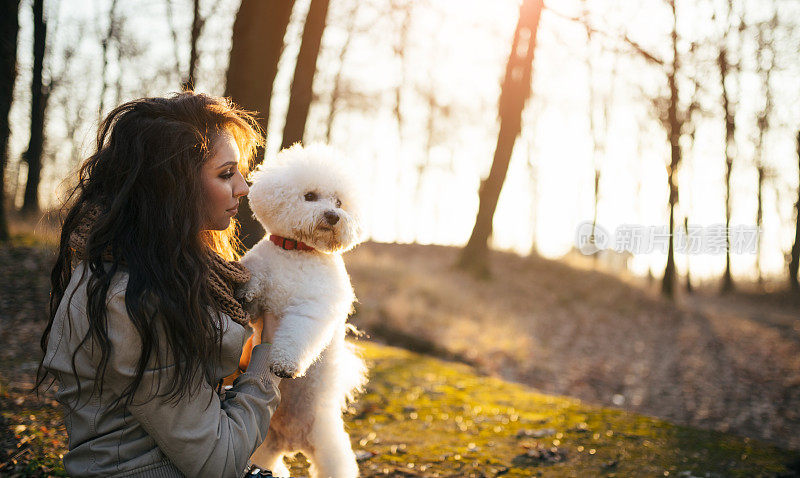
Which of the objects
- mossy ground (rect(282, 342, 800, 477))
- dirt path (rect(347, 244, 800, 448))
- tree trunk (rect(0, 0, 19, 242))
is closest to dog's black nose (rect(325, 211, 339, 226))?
mossy ground (rect(282, 342, 800, 477))

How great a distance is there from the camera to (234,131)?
7.34 feet

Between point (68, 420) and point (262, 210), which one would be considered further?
point (262, 210)

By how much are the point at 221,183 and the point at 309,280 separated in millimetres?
598

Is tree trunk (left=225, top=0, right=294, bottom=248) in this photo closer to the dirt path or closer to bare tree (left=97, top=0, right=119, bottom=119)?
the dirt path

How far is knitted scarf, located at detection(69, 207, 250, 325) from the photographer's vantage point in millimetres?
1800

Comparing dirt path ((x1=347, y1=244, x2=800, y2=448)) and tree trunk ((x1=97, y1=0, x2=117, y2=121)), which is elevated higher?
tree trunk ((x1=97, y1=0, x2=117, y2=121))

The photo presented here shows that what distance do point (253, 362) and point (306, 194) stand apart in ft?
2.68

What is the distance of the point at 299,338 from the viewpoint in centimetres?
211

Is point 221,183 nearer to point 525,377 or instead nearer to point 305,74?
point 305,74

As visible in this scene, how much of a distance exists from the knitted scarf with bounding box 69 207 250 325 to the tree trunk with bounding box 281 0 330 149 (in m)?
2.65

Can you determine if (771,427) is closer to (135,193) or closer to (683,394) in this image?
(683,394)

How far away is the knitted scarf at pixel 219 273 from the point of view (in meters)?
1.80

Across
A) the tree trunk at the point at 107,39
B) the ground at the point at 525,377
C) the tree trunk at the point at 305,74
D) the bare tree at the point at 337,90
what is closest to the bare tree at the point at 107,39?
the tree trunk at the point at 107,39

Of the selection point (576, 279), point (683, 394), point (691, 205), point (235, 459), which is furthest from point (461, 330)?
point (691, 205)
